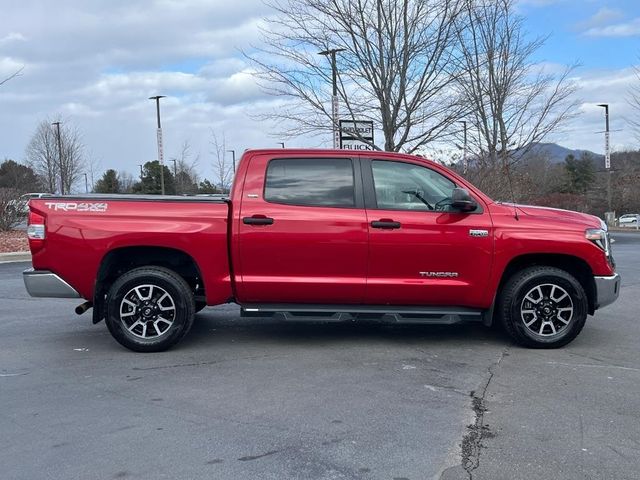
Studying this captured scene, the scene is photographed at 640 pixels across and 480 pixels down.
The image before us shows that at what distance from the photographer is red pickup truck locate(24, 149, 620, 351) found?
5.99m

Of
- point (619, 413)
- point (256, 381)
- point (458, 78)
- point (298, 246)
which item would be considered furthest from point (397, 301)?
point (458, 78)

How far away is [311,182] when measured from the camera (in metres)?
6.23

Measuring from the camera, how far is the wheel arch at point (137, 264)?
6.14 meters

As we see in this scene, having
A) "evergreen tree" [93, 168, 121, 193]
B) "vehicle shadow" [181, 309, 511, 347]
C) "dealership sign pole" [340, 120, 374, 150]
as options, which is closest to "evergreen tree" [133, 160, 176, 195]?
"evergreen tree" [93, 168, 121, 193]

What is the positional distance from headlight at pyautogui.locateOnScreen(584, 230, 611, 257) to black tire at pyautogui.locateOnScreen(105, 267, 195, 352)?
3984 millimetres

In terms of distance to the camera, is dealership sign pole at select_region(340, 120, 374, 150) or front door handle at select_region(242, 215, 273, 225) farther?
dealership sign pole at select_region(340, 120, 374, 150)

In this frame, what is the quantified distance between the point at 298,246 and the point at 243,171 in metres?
0.98

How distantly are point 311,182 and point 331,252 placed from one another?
2.51 feet

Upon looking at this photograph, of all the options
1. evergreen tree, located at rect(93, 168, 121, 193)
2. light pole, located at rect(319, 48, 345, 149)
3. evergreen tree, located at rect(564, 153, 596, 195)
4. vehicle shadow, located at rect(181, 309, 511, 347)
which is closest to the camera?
vehicle shadow, located at rect(181, 309, 511, 347)

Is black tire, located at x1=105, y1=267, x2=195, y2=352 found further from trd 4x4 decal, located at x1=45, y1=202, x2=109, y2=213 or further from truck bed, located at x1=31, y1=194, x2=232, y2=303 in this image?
trd 4x4 decal, located at x1=45, y1=202, x2=109, y2=213

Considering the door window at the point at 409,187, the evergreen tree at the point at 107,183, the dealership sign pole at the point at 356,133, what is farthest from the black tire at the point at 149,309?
the evergreen tree at the point at 107,183

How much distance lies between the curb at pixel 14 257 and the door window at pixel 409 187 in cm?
1342

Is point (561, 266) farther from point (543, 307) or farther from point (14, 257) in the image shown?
point (14, 257)

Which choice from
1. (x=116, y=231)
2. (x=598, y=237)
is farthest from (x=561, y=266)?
(x=116, y=231)
